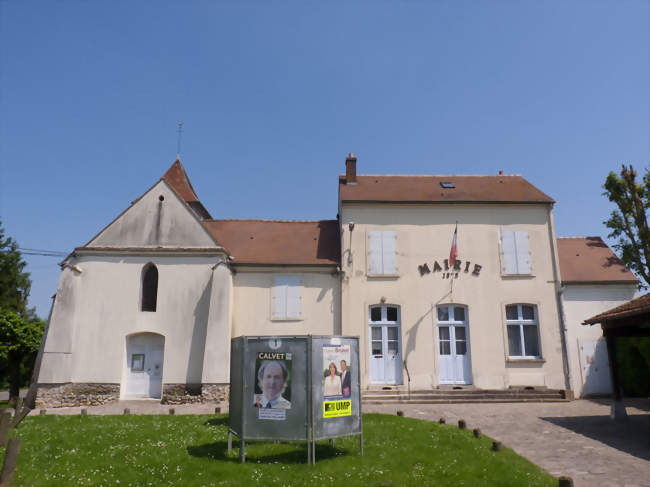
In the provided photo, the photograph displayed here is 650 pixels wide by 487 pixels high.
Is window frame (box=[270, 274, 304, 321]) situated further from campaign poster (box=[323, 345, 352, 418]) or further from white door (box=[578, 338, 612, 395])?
white door (box=[578, 338, 612, 395])

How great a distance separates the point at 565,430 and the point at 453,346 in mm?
6549

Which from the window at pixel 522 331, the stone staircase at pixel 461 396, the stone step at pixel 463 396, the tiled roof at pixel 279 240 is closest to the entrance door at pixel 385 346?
the stone staircase at pixel 461 396

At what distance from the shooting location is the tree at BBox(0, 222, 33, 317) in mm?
29594

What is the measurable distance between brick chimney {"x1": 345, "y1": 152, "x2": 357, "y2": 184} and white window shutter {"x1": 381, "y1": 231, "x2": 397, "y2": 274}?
130 inches

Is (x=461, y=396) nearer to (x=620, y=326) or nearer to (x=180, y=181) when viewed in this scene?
(x=620, y=326)

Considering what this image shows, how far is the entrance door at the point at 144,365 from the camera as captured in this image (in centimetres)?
1582

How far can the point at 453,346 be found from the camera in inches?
656

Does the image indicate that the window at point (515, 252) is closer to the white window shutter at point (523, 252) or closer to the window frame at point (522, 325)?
the white window shutter at point (523, 252)

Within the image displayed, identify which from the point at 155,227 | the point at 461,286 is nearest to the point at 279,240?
the point at 155,227

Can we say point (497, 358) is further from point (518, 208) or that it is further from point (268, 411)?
point (268, 411)

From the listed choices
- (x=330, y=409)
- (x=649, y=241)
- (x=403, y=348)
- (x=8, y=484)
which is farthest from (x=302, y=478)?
(x=649, y=241)

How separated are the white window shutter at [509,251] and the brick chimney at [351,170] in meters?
6.56

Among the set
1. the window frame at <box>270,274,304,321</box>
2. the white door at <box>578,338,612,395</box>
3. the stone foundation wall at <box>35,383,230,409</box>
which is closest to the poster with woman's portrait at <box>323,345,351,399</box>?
the stone foundation wall at <box>35,383,230,409</box>

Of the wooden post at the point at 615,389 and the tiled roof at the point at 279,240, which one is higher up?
the tiled roof at the point at 279,240
